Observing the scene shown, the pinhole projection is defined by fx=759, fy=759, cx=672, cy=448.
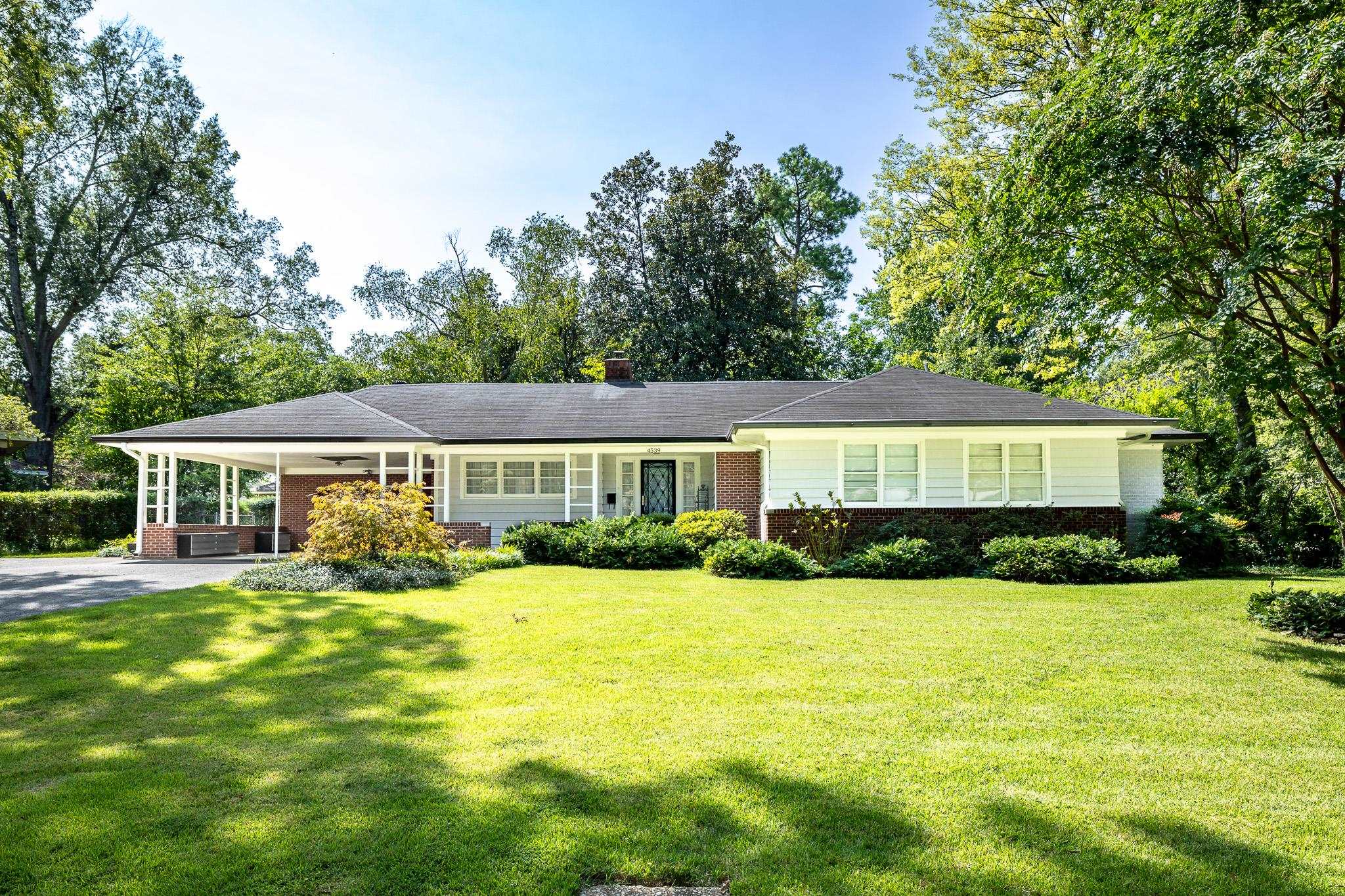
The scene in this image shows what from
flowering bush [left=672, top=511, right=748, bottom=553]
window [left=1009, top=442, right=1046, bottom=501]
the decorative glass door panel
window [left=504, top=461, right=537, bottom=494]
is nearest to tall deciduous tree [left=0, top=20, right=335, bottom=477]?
window [left=504, top=461, right=537, bottom=494]

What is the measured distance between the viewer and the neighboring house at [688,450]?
16391mm

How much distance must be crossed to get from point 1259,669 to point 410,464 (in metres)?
16.3

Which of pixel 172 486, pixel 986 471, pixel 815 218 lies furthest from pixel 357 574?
pixel 815 218

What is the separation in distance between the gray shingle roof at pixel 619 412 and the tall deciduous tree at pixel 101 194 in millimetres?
17870

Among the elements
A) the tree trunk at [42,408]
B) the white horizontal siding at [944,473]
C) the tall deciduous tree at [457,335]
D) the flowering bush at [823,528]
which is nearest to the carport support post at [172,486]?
the flowering bush at [823,528]

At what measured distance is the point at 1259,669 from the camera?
724cm

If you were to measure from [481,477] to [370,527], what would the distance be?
9376 millimetres

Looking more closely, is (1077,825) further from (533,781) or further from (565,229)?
(565,229)

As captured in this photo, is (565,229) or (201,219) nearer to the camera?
(201,219)

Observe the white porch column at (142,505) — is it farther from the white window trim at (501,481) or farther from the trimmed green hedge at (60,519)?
the white window trim at (501,481)

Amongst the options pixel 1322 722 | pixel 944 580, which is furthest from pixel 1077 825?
pixel 944 580

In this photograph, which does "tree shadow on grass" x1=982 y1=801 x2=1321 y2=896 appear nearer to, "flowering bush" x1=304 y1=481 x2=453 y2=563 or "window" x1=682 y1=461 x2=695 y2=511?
"flowering bush" x1=304 y1=481 x2=453 y2=563

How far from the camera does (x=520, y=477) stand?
2192 cm

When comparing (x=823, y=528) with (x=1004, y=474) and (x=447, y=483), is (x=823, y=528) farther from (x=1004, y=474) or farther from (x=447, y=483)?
(x=447, y=483)
